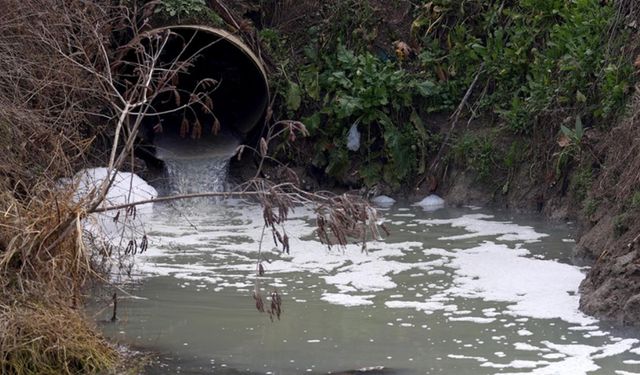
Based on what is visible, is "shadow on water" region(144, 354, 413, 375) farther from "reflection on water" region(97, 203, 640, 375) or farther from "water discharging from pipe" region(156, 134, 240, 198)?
"water discharging from pipe" region(156, 134, 240, 198)

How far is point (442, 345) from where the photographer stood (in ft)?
23.9

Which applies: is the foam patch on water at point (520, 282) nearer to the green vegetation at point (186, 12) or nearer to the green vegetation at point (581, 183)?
the green vegetation at point (581, 183)

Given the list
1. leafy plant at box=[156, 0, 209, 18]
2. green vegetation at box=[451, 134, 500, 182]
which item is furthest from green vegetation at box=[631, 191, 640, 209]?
leafy plant at box=[156, 0, 209, 18]

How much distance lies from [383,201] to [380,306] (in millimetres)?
4603

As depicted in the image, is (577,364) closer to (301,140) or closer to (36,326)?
(36,326)

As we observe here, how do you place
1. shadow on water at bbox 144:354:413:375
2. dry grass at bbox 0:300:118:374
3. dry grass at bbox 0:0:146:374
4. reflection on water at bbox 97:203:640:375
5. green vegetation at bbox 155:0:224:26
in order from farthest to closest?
green vegetation at bbox 155:0:224:26 → reflection on water at bbox 97:203:640:375 → shadow on water at bbox 144:354:413:375 → dry grass at bbox 0:0:146:374 → dry grass at bbox 0:300:118:374

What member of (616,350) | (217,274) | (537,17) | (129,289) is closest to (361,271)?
(217,274)

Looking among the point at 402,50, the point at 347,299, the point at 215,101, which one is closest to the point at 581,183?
the point at 402,50

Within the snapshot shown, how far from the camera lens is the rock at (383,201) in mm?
12789

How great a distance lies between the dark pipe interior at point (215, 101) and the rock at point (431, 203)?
232 cm

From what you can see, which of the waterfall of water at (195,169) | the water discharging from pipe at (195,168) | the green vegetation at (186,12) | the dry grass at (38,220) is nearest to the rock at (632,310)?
the dry grass at (38,220)

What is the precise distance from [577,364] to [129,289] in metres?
3.43

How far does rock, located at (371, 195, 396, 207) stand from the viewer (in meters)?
12.8

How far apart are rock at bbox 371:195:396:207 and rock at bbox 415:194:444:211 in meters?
0.30
